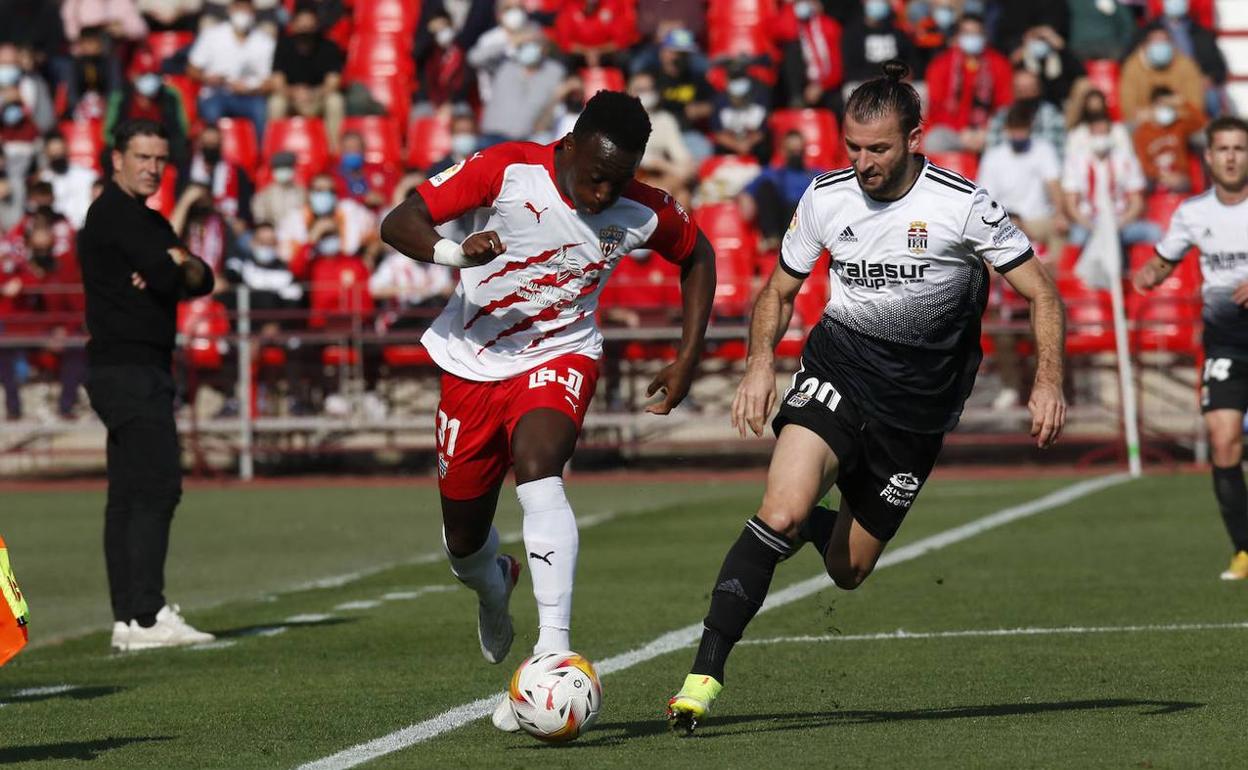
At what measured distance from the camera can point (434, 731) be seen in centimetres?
755

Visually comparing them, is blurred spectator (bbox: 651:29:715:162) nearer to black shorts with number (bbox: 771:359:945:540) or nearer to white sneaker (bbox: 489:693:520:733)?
black shorts with number (bbox: 771:359:945:540)

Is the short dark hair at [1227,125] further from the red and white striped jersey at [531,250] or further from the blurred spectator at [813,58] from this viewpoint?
the blurred spectator at [813,58]

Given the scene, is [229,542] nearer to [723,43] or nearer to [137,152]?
[137,152]

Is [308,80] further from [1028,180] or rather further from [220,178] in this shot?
[1028,180]

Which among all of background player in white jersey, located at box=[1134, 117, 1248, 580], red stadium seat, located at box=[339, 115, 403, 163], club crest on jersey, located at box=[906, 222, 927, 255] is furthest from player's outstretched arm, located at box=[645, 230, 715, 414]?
red stadium seat, located at box=[339, 115, 403, 163]

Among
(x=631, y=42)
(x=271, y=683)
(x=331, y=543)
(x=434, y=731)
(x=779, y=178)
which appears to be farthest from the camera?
(x=631, y=42)

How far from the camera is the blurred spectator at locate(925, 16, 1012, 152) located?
23.9m

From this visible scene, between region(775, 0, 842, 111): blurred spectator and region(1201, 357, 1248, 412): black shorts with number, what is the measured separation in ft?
42.3

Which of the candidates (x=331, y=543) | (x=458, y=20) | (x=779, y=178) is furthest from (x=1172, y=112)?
(x=331, y=543)

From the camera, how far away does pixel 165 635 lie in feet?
35.8

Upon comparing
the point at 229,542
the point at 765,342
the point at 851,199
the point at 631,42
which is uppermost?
the point at 631,42

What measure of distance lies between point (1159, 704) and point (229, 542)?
1008cm

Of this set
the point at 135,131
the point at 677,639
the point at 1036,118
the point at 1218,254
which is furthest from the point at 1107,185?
the point at 135,131

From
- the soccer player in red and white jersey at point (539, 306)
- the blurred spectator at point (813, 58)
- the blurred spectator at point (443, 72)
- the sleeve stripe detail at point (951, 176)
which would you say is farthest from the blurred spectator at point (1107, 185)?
the sleeve stripe detail at point (951, 176)
